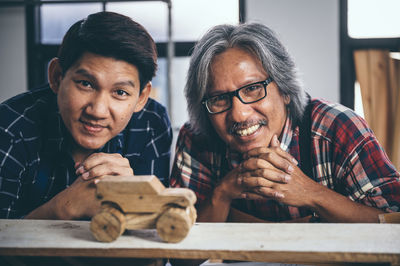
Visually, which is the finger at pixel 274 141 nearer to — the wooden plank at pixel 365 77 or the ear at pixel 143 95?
the ear at pixel 143 95

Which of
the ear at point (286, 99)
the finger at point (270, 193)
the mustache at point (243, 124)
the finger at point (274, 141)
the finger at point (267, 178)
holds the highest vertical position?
the ear at point (286, 99)

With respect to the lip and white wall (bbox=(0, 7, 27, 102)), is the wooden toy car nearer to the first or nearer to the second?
the lip

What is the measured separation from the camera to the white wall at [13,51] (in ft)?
14.4

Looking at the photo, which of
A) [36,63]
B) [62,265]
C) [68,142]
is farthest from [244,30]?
[36,63]

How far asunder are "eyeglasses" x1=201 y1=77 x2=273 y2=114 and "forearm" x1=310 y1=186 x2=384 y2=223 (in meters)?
0.46

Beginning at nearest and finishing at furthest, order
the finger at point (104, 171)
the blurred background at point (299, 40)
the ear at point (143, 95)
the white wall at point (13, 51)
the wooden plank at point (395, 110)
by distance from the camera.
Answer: the finger at point (104, 171), the ear at point (143, 95), the wooden plank at point (395, 110), the blurred background at point (299, 40), the white wall at point (13, 51)

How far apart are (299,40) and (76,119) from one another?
3138 millimetres

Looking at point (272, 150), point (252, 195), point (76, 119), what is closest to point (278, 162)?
point (272, 150)

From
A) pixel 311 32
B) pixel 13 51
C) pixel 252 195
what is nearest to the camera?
pixel 252 195

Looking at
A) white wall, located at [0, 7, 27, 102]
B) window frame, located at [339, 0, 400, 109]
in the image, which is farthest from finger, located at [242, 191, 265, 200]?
white wall, located at [0, 7, 27, 102]

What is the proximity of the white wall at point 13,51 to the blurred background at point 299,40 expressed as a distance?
10 millimetres

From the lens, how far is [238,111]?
1.59 metres

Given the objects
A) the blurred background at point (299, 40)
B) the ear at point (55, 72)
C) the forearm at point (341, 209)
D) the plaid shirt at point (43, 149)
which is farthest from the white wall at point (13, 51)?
the forearm at point (341, 209)

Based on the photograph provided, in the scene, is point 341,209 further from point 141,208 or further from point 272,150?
point 141,208
